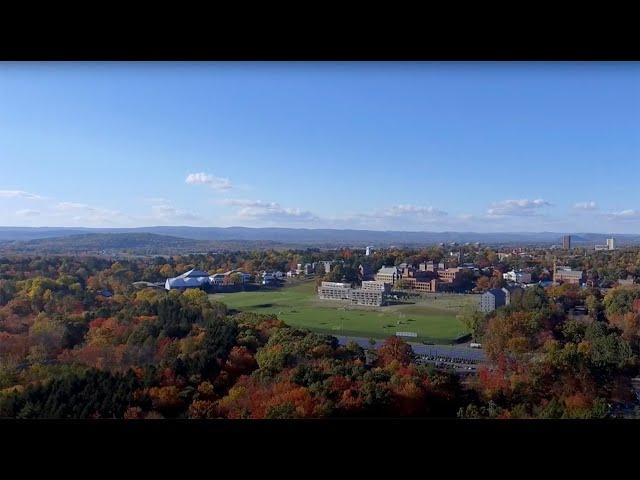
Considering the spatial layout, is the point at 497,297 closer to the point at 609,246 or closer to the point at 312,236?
the point at 609,246

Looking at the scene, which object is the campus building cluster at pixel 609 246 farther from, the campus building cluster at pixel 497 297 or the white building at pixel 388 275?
the white building at pixel 388 275

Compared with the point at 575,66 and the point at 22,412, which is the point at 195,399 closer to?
the point at 22,412

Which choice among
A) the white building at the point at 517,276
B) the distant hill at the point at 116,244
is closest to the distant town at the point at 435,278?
the white building at the point at 517,276

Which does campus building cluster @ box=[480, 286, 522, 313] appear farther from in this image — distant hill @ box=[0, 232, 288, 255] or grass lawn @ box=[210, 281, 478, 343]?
distant hill @ box=[0, 232, 288, 255]

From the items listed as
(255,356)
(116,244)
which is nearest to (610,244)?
(255,356)

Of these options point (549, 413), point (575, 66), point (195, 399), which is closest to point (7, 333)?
point (195, 399)

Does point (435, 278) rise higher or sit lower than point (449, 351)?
higher
